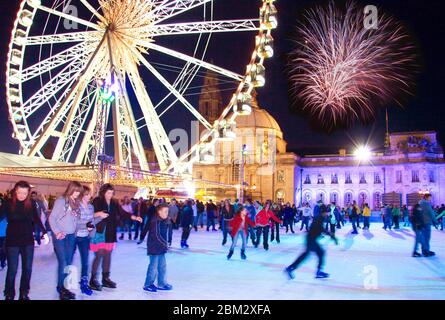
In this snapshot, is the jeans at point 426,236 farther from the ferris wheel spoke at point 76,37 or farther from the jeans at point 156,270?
the ferris wheel spoke at point 76,37

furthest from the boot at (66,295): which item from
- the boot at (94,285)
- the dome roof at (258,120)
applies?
the dome roof at (258,120)

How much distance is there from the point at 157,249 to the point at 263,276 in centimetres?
255

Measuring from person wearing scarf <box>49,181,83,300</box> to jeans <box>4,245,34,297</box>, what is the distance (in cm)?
44

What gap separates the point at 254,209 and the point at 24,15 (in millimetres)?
14877

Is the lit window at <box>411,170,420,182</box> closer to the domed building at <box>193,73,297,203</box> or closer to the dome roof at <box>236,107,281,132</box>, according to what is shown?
the domed building at <box>193,73,297,203</box>

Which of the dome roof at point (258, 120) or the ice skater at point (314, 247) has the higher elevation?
the dome roof at point (258, 120)

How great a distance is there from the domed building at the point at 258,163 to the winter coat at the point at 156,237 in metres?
53.7

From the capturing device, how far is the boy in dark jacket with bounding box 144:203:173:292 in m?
7.45

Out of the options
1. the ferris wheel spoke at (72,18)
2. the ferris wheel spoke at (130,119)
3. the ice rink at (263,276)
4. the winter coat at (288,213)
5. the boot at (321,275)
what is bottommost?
the ice rink at (263,276)

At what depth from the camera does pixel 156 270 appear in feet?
24.8

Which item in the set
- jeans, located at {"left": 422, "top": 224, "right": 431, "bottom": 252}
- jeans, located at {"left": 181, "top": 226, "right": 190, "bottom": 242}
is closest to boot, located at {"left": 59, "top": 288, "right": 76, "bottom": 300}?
jeans, located at {"left": 181, "top": 226, "right": 190, "bottom": 242}

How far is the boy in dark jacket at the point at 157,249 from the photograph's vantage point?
7453mm
